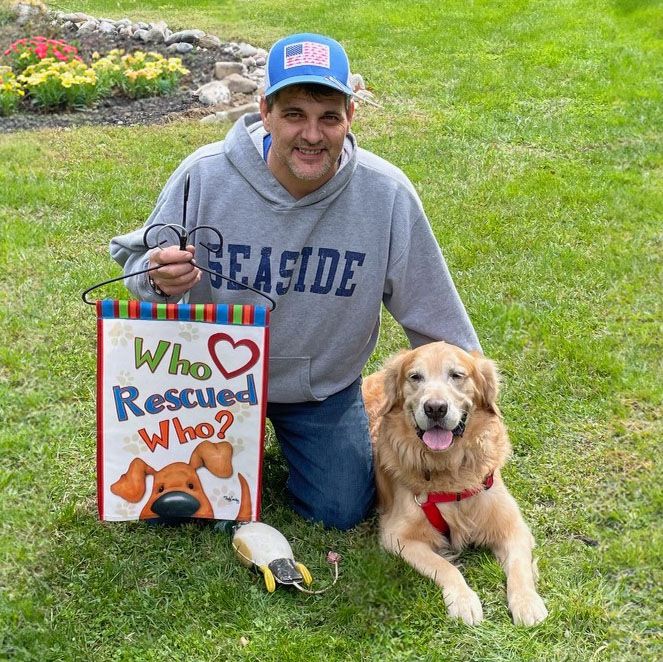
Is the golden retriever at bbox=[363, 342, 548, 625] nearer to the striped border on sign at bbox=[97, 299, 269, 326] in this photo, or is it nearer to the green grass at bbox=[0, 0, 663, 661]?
the green grass at bbox=[0, 0, 663, 661]


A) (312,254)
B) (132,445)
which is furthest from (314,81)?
(132,445)

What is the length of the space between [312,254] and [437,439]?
0.86m

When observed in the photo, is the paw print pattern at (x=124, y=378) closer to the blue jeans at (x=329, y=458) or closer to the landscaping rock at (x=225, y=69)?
the blue jeans at (x=329, y=458)

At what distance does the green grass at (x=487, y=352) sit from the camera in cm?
286

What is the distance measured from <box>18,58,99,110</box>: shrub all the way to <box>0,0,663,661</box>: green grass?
783 mm

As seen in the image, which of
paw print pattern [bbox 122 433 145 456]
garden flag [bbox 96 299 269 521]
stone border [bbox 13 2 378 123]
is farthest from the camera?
stone border [bbox 13 2 378 123]

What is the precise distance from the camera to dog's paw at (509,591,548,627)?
9.41ft

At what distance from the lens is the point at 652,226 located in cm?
601

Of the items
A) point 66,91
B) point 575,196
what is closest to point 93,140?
point 66,91

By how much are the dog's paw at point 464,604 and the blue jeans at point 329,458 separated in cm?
62

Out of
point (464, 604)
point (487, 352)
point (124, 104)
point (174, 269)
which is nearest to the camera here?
point (174, 269)

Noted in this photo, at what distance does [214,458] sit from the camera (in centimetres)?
309

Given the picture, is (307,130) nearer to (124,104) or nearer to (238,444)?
(238,444)

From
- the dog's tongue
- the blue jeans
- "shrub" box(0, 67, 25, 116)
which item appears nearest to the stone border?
"shrub" box(0, 67, 25, 116)
